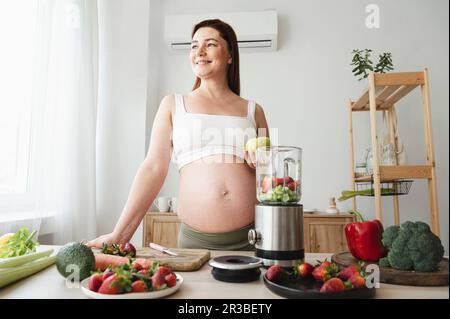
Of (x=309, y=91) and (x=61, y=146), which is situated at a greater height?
(x=309, y=91)

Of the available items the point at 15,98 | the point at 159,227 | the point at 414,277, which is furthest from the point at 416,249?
the point at 159,227

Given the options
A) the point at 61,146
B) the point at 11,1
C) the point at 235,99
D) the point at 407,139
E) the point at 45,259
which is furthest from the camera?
the point at 407,139

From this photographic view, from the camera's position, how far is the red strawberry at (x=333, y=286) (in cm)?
49

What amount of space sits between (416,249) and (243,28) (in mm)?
2169

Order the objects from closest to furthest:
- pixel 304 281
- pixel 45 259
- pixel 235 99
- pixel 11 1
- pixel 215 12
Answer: pixel 304 281
pixel 45 259
pixel 235 99
pixel 11 1
pixel 215 12

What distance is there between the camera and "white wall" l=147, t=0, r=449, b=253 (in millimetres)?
2387

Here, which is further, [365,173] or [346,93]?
[346,93]

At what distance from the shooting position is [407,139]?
2.39m

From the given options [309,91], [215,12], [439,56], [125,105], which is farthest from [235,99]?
[439,56]

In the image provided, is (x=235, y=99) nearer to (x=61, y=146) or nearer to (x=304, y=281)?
(x=304, y=281)

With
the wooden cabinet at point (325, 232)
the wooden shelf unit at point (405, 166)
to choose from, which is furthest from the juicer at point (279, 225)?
the wooden cabinet at point (325, 232)

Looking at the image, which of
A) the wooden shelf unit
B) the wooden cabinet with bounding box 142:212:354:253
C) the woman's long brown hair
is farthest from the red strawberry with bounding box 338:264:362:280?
the wooden cabinet with bounding box 142:212:354:253

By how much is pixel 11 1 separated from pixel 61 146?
72cm

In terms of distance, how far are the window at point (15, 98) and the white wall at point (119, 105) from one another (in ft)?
2.38
